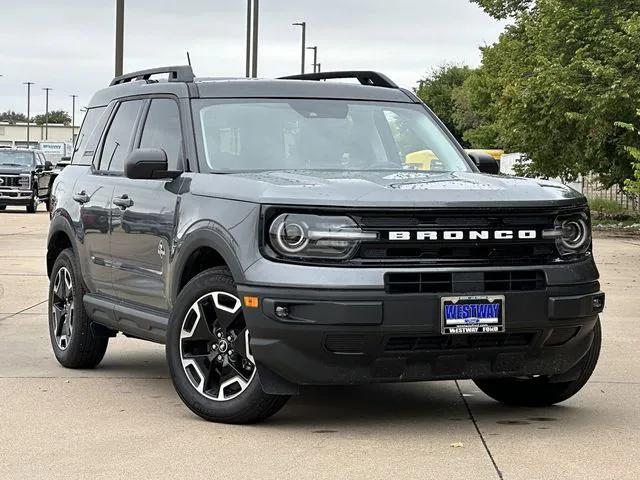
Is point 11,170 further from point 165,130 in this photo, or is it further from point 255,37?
point 165,130

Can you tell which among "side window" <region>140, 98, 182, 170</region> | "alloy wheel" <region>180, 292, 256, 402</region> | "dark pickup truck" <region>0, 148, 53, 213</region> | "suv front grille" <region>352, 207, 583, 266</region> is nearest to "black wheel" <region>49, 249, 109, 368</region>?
"side window" <region>140, 98, 182, 170</region>

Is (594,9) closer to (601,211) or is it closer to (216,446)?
(601,211)

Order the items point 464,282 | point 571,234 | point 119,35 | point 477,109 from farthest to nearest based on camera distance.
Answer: point 477,109, point 119,35, point 571,234, point 464,282

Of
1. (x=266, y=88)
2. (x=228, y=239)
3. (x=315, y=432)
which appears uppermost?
(x=266, y=88)

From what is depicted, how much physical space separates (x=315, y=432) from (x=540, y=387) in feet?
4.75

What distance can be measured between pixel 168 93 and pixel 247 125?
630mm

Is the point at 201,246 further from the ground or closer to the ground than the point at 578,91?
closer to the ground

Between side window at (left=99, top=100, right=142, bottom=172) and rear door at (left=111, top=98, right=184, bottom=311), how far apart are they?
23 cm

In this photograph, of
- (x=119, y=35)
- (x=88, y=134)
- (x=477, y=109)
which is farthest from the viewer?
(x=477, y=109)

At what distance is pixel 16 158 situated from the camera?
41594 mm

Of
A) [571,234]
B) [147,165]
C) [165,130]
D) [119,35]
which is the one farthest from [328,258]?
[119,35]

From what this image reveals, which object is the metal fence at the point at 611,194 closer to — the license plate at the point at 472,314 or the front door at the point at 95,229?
the front door at the point at 95,229

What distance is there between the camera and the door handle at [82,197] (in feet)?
30.0

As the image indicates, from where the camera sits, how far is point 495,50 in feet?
190
